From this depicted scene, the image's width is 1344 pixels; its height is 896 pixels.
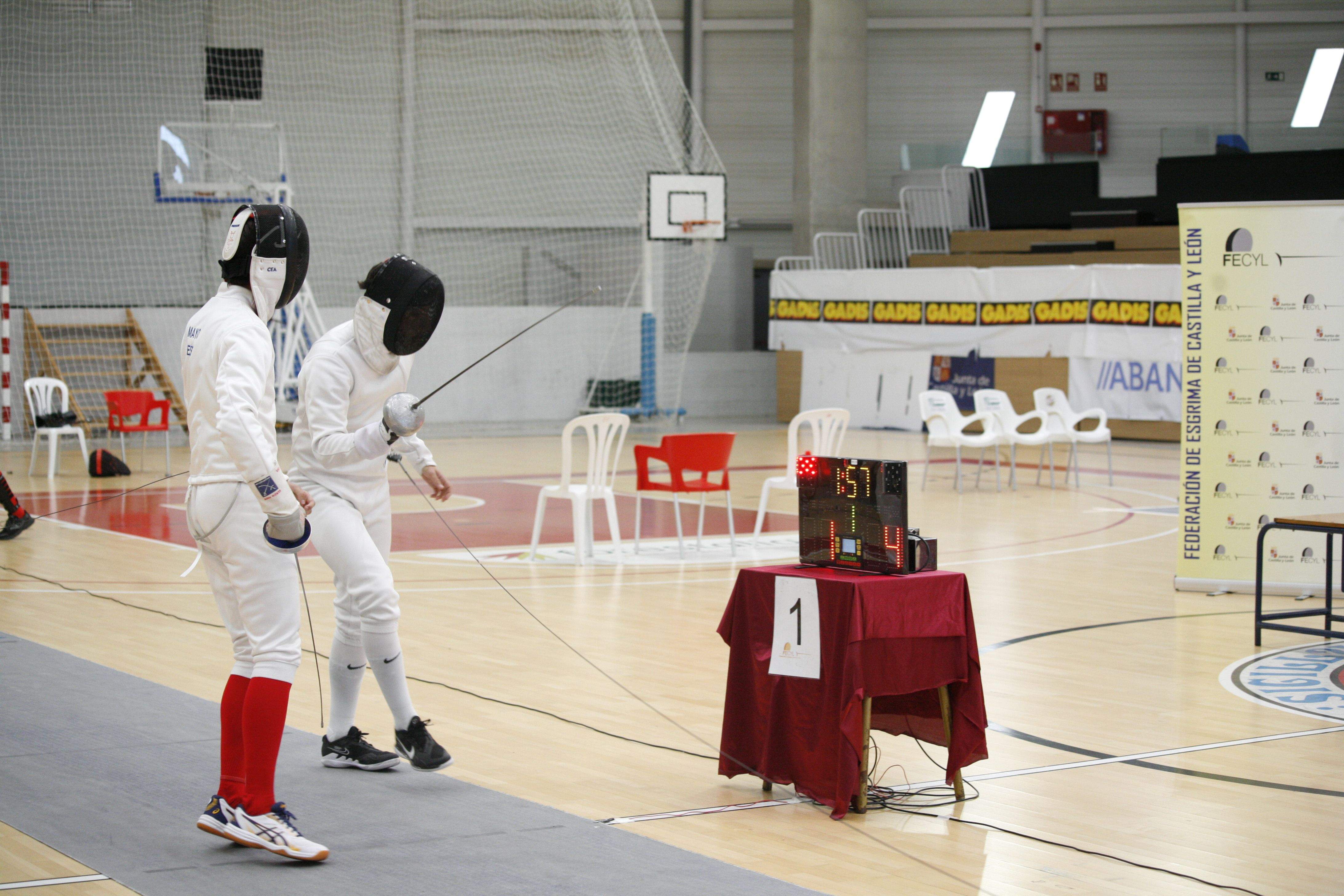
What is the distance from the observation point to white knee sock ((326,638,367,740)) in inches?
185

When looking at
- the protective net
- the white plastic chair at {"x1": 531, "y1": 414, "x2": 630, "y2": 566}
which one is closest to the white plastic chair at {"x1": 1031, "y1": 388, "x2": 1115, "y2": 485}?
the white plastic chair at {"x1": 531, "y1": 414, "x2": 630, "y2": 566}

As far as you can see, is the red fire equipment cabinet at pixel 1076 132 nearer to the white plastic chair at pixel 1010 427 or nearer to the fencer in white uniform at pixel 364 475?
the white plastic chair at pixel 1010 427

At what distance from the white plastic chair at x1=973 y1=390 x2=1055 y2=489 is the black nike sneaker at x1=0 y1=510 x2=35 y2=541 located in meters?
8.99

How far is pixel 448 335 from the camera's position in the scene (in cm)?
2262

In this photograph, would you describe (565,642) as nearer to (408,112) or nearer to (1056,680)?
(1056,680)

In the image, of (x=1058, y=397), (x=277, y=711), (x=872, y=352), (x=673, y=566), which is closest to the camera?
(x=277, y=711)

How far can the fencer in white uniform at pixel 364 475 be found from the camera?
445cm

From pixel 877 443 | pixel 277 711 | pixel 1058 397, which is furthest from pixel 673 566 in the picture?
pixel 877 443

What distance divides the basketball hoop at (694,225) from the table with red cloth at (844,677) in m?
16.3

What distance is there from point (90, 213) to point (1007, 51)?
668 inches

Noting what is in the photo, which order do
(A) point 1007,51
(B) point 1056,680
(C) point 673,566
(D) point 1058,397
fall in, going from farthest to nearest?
(A) point 1007,51
(D) point 1058,397
(C) point 673,566
(B) point 1056,680

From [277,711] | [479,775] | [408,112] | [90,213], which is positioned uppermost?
[408,112]

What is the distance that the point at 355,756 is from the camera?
15.4ft

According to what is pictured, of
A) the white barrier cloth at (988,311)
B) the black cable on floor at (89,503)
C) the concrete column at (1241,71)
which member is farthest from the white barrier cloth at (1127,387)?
the black cable on floor at (89,503)
